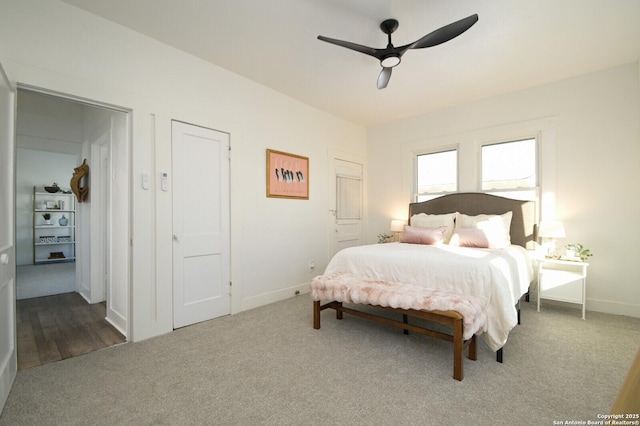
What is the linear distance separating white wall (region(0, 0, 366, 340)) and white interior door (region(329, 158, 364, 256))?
0.38 m

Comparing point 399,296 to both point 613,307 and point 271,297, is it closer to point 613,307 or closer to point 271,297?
point 271,297

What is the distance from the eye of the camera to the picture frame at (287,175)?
153 inches

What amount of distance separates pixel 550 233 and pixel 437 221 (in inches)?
50.5

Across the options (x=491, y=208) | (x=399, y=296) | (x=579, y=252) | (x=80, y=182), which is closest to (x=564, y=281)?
(x=579, y=252)

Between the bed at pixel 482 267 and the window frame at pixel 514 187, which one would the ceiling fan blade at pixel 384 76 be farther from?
the window frame at pixel 514 187

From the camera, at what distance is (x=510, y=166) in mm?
4199

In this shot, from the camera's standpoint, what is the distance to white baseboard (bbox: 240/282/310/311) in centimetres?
356

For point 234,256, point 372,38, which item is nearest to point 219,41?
point 372,38

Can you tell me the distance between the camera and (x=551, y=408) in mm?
1729

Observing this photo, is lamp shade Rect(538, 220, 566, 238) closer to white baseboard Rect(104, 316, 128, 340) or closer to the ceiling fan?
the ceiling fan

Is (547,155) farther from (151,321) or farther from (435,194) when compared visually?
(151,321)

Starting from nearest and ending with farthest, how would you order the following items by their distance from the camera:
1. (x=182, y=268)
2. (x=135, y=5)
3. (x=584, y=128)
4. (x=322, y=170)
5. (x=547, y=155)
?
(x=135, y=5), (x=182, y=268), (x=584, y=128), (x=547, y=155), (x=322, y=170)

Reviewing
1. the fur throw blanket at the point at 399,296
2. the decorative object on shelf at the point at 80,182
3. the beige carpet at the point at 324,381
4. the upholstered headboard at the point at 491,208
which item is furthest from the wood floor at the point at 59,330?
the upholstered headboard at the point at 491,208

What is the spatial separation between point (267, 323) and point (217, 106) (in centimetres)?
247
